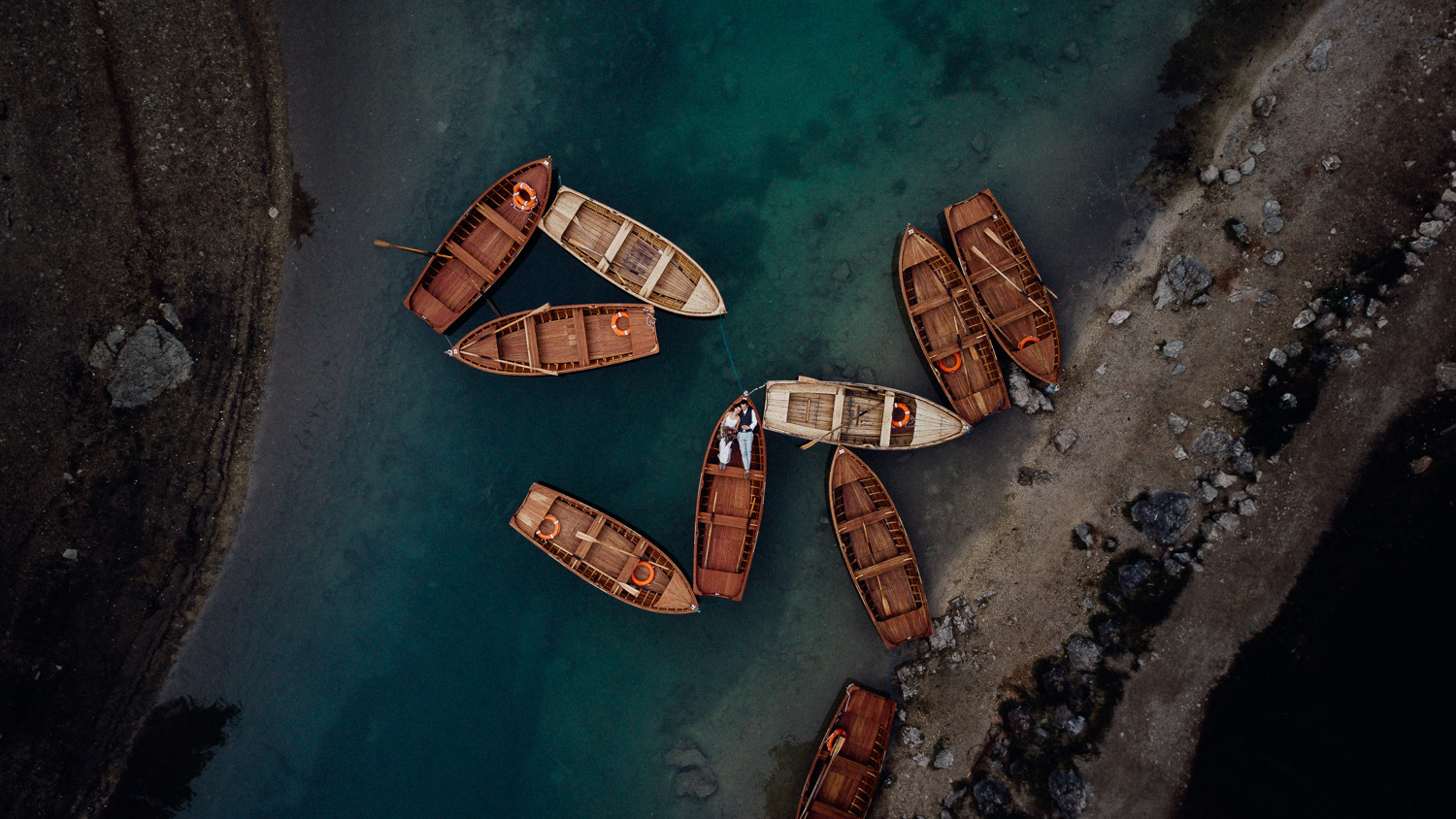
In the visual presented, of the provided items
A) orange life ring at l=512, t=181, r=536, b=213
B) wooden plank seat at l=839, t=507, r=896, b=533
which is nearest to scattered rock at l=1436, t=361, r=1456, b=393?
wooden plank seat at l=839, t=507, r=896, b=533

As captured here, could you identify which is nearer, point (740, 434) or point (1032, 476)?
point (740, 434)

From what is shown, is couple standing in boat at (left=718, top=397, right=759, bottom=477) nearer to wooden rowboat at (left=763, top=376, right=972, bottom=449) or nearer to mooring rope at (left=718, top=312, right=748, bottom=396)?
wooden rowboat at (left=763, top=376, right=972, bottom=449)

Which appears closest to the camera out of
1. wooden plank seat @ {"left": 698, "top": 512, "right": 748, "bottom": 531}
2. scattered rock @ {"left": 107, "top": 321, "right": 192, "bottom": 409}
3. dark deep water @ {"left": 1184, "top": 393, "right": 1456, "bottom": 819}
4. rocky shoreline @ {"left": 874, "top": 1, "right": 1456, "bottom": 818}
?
dark deep water @ {"left": 1184, "top": 393, "right": 1456, "bottom": 819}

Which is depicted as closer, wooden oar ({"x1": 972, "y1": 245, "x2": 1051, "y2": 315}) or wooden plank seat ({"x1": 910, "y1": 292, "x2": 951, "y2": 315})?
wooden oar ({"x1": 972, "y1": 245, "x2": 1051, "y2": 315})

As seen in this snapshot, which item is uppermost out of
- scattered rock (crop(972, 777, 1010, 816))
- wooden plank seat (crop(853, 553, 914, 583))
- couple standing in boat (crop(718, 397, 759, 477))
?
couple standing in boat (crop(718, 397, 759, 477))

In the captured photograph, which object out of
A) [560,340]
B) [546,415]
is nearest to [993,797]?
[546,415]

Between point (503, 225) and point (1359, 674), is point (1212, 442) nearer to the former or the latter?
point (1359, 674)

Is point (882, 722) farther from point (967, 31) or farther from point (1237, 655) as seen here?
point (967, 31)

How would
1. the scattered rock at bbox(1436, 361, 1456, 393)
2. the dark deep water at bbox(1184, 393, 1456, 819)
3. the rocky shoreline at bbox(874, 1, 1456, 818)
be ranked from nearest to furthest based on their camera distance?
the dark deep water at bbox(1184, 393, 1456, 819)
the scattered rock at bbox(1436, 361, 1456, 393)
the rocky shoreline at bbox(874, 1, 1456, 818)
